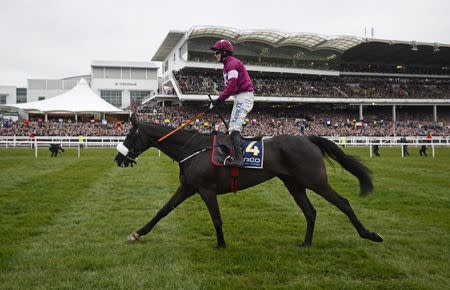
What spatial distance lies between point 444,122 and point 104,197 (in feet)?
209

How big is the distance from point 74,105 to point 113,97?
28370mm

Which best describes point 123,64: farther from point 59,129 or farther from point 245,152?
point 245,152

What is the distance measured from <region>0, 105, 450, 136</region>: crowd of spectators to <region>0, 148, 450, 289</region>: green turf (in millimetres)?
27138

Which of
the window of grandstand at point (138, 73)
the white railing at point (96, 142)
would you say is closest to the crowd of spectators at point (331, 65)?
the window of grandstand at point (138, 73)

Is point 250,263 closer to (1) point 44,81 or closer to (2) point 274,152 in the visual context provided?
(2) point 274,152

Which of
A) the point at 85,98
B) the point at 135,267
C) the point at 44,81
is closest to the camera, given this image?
the point at 135,267

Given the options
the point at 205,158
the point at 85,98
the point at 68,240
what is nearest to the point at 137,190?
the point at 68,240

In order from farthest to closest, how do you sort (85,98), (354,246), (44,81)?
(44,81) → (85,98) → (354,246)

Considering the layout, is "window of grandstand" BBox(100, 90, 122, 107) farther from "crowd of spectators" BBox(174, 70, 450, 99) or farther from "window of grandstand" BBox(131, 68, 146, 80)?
"crowd of spectators" BBox(174, 70, 450, 99)

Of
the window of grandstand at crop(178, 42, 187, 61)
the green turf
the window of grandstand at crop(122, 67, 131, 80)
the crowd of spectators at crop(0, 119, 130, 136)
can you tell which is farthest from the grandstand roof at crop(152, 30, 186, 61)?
the green turf

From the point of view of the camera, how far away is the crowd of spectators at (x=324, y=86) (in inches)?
2217

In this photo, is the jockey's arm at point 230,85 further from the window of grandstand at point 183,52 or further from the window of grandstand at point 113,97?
the window of grandstand at point 113,97

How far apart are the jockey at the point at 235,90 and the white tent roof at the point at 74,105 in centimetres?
3288

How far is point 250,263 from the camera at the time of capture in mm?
4969
